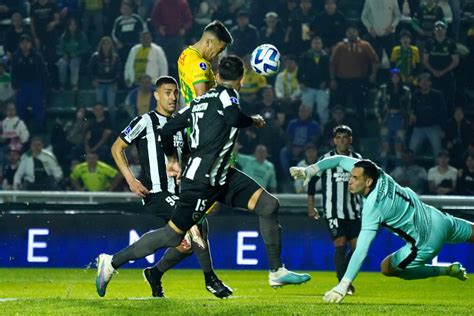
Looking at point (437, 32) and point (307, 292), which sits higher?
point (437, 32)

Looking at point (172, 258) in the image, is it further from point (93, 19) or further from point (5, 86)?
point (93, 19)

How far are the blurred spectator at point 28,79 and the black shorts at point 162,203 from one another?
9337 mm

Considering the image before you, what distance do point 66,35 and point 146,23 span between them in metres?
1.39

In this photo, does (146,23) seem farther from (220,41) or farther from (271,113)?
(220,41)

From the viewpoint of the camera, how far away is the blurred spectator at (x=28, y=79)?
21.4 meters

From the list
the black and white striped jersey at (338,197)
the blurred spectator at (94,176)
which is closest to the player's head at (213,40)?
the black and white striped jersey at (338,197)

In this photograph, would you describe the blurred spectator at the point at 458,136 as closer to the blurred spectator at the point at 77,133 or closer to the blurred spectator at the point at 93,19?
the blurred spectator at the point at 77,133

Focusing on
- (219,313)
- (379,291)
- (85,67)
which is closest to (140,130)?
(219,313)

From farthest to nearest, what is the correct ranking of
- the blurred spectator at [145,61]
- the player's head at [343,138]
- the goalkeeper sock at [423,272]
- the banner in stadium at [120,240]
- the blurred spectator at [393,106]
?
the blurred spectator at [145,61]
the blurred spectator at [393,106]
the banner in stadium at [120,240]
the player's head at [343,138]
the goalkeeper sock at [423,272]

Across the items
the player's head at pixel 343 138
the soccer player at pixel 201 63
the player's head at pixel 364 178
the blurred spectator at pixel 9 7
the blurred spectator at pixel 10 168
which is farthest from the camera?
the blurred spectator at pixel 9 7

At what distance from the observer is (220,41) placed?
12094mm

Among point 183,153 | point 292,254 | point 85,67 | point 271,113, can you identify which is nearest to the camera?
point 183,153

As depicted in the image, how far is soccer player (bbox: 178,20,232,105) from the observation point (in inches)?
467

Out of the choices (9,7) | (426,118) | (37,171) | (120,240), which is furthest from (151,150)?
(9,7)
